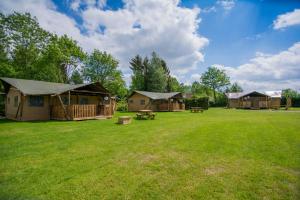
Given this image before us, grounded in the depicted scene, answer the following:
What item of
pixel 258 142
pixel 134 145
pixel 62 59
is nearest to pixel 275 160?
pixel 258 142

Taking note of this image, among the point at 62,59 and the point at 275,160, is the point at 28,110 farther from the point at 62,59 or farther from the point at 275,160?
the point at 62,59

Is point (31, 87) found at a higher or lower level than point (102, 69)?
lower

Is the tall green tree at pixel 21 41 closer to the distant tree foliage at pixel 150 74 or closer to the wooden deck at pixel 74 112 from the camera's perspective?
the wooden deck at pixel 74 112

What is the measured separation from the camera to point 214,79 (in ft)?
203

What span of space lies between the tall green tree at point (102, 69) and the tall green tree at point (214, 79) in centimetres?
3502

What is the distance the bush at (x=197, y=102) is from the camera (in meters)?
33.8

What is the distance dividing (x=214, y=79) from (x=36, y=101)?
2287 inches

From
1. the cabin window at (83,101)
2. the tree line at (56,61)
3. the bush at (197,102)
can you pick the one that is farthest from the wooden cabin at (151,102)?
the cabin window at (83,101)

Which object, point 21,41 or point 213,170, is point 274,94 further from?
point 21,41

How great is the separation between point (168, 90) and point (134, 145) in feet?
162

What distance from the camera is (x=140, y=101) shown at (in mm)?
30812

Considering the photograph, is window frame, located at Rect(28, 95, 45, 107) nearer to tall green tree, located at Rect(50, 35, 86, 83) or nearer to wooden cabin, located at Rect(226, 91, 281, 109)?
tall green tree, located at Rect(50, 35, 86, 83)

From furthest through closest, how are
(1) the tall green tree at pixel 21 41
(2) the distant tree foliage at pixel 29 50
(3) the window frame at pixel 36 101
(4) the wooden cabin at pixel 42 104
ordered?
(1) the tall green tree at pixel 21 41, (2) the distant tree foliage at pixel 29 50, (3) the window frame at pixel 36 101, (4) the wooden cabin at pixel 42 104

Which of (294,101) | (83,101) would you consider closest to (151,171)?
(83,101)
